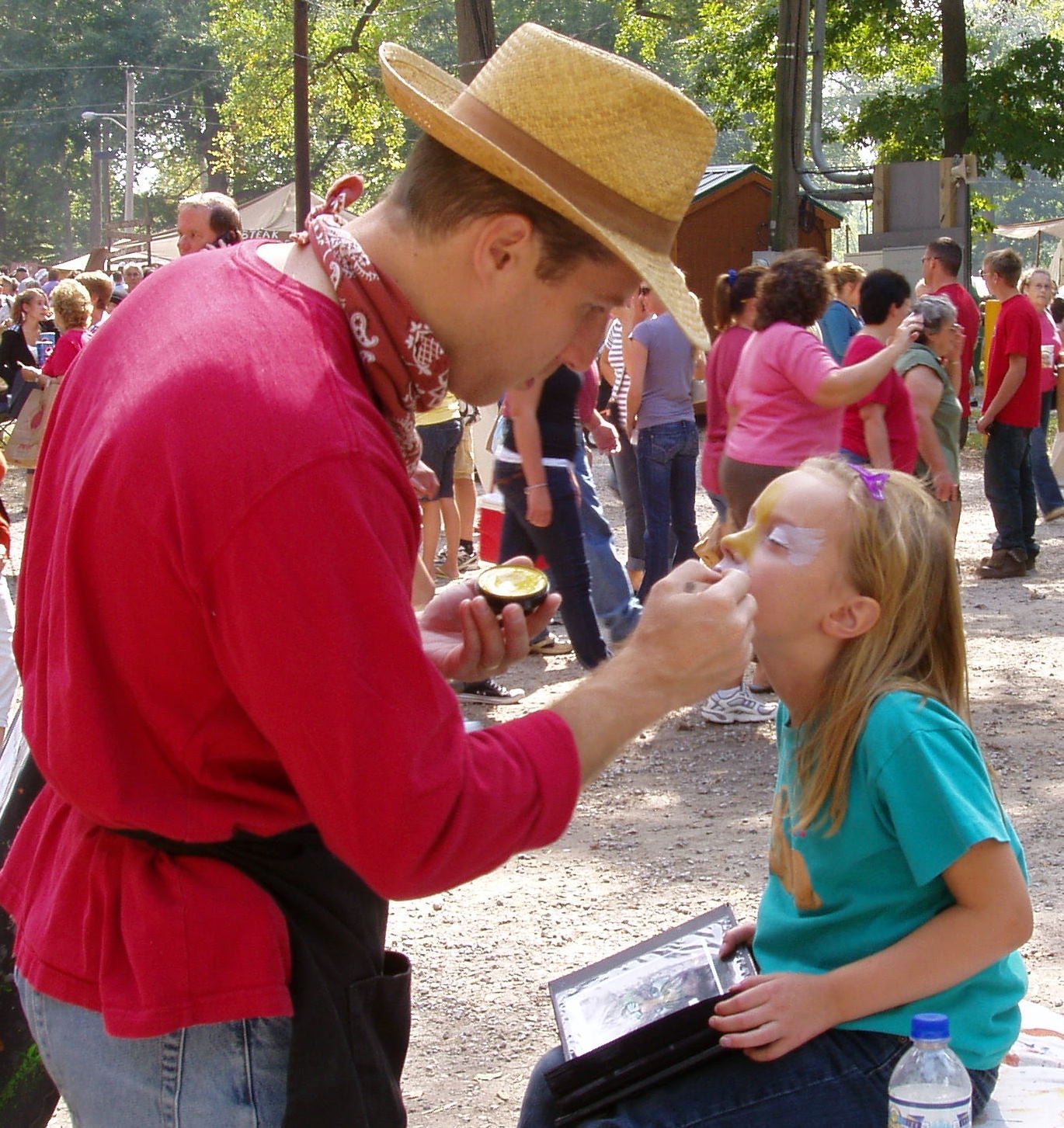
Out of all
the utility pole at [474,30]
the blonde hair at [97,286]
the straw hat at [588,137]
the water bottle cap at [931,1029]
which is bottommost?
the blonde hair at [97,286]

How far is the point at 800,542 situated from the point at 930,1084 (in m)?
0.86

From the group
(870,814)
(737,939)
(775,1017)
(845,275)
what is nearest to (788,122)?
(845,275)

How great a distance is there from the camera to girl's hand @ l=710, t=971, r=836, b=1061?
2.03 metres

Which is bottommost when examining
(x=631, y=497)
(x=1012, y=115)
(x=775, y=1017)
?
(x=631, y=497)

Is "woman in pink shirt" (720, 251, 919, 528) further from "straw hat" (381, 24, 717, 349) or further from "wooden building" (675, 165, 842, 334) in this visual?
"wooden building" (675, 165, 842, 334)

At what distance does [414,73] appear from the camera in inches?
70.5

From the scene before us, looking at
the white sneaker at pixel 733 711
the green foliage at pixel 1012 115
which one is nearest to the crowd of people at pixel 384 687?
the white sneaker at pixel 733 711

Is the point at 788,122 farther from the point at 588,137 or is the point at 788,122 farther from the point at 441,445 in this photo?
the point at 588,137

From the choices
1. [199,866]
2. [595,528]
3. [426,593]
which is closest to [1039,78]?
[595,528]

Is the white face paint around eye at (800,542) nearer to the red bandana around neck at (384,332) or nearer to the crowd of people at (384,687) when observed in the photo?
the crowd of people at (384,687)

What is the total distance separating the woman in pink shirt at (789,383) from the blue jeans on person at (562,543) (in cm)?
71

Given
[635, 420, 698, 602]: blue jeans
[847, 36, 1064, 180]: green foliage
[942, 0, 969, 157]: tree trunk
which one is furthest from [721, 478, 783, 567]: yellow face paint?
[942, 0, 969, 157]: tree trunk

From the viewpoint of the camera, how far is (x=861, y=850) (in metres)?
2.09

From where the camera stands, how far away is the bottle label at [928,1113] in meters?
1.89
